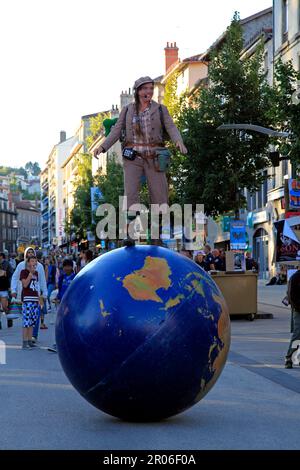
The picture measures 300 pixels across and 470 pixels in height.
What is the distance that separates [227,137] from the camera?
3259 cm

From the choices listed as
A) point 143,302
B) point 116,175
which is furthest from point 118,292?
point 116,175

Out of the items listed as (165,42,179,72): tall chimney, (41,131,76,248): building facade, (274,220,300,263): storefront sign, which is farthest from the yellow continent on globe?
(41,131,76,248): building facade

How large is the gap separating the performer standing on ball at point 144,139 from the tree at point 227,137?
72.1ft

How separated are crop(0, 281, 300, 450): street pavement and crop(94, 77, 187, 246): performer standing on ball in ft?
7.48

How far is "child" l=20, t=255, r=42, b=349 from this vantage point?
1791cm

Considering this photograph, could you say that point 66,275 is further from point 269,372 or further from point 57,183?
point 57,183

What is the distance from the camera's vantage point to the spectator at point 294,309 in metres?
14.4

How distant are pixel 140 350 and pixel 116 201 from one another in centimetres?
5977

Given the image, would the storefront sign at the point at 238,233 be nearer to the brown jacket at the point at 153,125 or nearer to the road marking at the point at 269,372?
the road marking at the point at 269,372

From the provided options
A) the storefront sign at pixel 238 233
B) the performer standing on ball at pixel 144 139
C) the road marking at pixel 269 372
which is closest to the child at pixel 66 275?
the road marking at pixel 269 372

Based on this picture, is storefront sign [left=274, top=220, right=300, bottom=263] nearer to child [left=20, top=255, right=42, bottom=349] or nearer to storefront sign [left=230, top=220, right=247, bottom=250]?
child [left=20, top=255, right=42, bottom=349]

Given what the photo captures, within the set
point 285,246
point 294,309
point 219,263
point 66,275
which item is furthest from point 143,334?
point 219,263

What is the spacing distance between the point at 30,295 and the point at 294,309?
556 cm

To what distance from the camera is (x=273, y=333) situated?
20.8 meters
